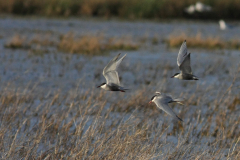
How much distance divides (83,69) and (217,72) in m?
3.44

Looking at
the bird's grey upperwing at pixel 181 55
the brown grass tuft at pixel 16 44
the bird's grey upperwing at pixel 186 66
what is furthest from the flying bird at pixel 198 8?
the bird's grey upperwing at pixel 186 66

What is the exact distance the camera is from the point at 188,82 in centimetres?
993

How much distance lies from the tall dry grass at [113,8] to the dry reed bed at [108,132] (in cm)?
1623

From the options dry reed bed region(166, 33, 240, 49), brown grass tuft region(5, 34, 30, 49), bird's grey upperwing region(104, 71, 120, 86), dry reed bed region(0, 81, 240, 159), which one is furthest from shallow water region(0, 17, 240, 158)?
bird's grey upperwing region(104, 71, 120, 86)

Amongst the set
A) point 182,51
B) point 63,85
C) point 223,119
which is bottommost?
point 63,85

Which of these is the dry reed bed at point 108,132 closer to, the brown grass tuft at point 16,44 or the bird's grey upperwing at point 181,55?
the bird's grey upperwing at point 181,55

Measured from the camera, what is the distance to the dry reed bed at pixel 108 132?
4.39 m

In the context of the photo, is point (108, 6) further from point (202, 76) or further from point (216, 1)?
point (202, 76)

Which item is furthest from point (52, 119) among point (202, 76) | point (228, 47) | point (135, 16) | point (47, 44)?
point (135, 16)

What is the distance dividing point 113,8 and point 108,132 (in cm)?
1983

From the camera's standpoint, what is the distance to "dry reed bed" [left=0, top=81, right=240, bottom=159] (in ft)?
14.4

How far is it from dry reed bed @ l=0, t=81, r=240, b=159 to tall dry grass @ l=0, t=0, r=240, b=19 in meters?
16.2

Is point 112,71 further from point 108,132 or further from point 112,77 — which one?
point 108,132

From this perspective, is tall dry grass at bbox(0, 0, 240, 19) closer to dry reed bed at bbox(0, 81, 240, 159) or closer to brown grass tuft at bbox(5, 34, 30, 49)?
brown grass tuft at bbox(5, 34, 30, 49)
